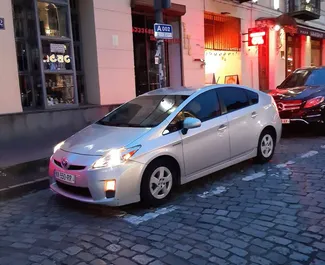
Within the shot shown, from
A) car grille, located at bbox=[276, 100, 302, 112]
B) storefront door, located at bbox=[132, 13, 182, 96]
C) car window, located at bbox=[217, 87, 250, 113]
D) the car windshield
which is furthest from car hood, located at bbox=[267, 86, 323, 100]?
the car windshield

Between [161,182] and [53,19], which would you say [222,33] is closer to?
[53,19]

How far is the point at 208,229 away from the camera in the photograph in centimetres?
416

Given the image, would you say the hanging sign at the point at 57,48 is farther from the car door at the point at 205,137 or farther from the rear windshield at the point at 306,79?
the rear windshield at the point at 306,79

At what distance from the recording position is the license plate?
470cm

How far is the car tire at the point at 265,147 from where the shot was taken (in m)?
6.71

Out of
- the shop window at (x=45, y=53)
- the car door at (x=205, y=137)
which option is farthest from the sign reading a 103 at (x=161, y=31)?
the shop window at (x=45, y=53)

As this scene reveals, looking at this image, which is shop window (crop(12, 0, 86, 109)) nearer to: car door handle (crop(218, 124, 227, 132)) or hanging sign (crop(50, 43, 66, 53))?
hanging sign (crop(50, 43, 66, 53))

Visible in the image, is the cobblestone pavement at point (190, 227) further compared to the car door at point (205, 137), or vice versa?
the car door at point (205, 137)

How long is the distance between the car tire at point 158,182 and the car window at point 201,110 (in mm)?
534

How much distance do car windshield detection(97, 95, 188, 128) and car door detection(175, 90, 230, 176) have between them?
26 centimetres

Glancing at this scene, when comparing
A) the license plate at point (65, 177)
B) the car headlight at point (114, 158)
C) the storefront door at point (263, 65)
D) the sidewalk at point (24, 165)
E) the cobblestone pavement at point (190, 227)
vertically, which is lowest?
the cobblestone pavement at point (190, 227)

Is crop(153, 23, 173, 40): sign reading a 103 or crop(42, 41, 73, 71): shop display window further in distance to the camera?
crop(42, 41, 73, 71): shop display window

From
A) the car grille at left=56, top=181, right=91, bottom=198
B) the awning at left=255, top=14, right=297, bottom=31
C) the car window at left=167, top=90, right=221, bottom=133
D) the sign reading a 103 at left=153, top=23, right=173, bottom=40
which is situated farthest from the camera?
the awning at left=255, top=14, right=297, bottom=31

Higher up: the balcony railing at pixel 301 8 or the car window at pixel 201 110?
the balcony railing at pixel 301 8
